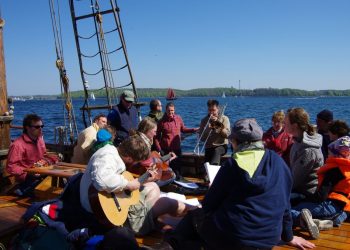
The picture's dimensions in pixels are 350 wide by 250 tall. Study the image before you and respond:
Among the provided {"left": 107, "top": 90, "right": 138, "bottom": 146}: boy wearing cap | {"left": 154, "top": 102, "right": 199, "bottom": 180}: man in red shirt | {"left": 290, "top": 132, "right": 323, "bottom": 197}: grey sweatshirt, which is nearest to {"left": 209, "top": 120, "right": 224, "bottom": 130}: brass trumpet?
{"left": 154, "top": 102, "right": 199, "bottom": 180}: man in red shirt

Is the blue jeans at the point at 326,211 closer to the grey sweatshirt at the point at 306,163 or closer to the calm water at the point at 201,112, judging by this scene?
the grey sweatshirt at the point at 306,163

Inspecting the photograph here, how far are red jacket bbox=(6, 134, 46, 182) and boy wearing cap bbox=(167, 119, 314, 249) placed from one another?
3.16 m

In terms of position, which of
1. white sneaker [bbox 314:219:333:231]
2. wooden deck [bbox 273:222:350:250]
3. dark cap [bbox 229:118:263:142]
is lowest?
wooden deck [bbox 273:222:350:250]

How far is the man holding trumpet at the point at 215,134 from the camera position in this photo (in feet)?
20.8

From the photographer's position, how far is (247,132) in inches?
112

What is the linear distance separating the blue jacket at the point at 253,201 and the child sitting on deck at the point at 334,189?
1.32 m

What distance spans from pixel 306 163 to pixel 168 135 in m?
2.69

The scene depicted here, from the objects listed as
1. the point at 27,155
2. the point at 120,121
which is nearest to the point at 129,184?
the point at 27,155

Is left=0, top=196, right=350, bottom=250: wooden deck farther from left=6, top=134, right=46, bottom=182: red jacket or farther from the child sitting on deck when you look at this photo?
left=6, top=134, right=46, bottom=182: red jacket

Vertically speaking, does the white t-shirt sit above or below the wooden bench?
above

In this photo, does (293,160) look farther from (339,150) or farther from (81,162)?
(81,162)

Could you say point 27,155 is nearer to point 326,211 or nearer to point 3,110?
point 3,110

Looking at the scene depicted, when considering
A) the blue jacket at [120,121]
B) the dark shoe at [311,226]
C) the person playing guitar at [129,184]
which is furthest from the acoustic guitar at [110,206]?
the blue jacket at [120,121]

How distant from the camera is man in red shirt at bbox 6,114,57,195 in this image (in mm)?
5160
